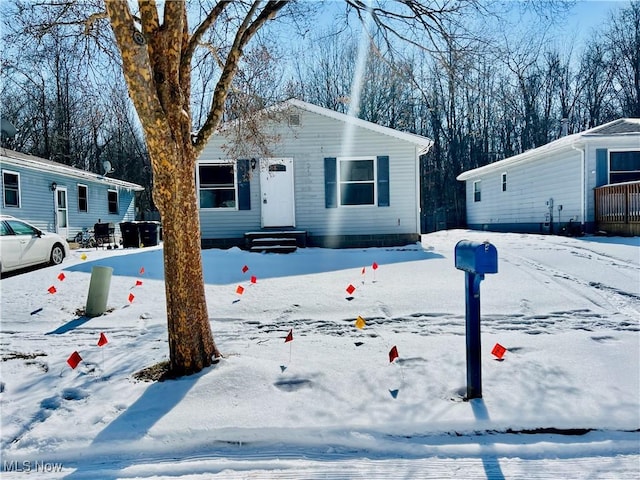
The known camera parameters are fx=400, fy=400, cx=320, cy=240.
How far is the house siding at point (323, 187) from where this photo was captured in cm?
1166

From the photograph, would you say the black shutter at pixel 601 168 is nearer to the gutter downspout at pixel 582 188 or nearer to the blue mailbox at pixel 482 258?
the gutter downspout at pixel 582 188

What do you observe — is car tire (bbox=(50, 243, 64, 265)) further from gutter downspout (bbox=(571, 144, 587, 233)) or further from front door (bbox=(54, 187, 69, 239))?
gutter downspout (bbox=(571, 144, 587, 233))

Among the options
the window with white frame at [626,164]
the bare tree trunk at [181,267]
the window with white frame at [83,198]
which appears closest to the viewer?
the bare tree trunk at [181,267]

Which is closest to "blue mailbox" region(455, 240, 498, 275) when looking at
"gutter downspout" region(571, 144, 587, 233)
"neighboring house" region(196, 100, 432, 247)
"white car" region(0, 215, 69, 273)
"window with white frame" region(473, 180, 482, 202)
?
"white car" region(0, 215, 69, 273)

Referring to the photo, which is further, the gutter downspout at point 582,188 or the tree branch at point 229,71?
the gutter downspout at point 582,188

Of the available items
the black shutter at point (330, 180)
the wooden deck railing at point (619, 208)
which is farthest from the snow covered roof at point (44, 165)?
the wooden deck railing at point (619, 208)

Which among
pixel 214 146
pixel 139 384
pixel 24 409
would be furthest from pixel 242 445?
pixel 214 146

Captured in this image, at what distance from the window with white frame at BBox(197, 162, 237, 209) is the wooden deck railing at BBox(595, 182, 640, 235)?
37.2 ft

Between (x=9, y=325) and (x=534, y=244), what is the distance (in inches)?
457

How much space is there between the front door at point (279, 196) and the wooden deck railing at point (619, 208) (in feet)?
31.6

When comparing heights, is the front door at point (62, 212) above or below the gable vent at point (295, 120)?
below

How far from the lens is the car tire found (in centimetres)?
948

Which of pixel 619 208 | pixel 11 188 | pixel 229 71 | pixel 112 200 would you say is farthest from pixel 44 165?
pixel 619 208

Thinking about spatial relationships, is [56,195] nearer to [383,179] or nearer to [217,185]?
[217,185]
